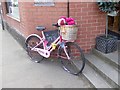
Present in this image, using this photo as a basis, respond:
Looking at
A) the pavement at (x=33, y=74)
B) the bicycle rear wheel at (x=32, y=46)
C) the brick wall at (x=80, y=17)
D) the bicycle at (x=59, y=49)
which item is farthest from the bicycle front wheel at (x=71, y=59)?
the bicycle rear wheel at (x=32, y=46)

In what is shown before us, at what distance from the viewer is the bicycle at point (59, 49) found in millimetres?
4270

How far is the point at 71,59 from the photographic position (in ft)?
14.7

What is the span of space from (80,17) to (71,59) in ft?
3.14

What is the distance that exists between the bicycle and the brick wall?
234mm

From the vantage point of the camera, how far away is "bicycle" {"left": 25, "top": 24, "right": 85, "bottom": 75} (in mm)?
4270

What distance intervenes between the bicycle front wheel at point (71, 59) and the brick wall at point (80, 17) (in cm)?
26

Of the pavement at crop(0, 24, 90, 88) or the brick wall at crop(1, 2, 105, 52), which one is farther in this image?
the brick wall at crop(1, 2, 105, 52)

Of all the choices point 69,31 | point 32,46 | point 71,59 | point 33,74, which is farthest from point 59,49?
point 32,46

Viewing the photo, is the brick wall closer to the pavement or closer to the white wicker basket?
the white wicker basket

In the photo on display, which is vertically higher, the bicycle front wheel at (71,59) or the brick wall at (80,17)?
the brick wall at (80,17)

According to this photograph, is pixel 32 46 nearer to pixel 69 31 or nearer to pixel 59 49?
pixel 59 49

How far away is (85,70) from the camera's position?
412 centimetres

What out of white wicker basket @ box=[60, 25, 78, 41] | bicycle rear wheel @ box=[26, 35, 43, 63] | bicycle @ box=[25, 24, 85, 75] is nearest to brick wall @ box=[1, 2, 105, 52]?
bicycle @ box=[25, 24, 85, 75]

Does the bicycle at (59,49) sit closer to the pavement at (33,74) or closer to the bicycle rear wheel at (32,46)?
the bicycle rear wheel at (32,46)
